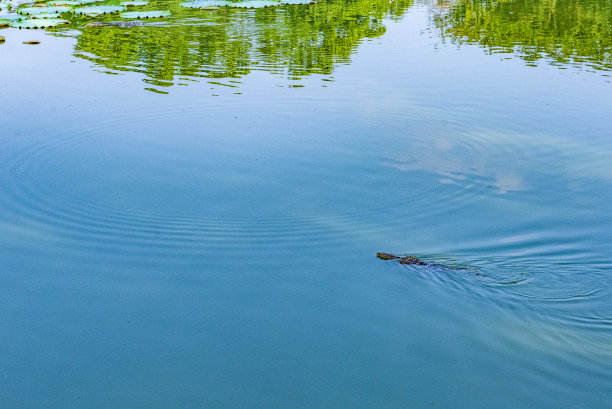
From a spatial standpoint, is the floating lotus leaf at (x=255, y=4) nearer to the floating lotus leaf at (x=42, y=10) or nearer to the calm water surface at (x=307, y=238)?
the floating lotus leaf at (x=42, y=10)

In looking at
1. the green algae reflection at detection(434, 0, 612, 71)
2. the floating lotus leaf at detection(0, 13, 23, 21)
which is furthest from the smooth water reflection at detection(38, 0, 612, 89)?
the floating lotus leaf at detection(0, 13, 23, 21)

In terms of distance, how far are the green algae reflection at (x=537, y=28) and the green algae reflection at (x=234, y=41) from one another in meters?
1.87

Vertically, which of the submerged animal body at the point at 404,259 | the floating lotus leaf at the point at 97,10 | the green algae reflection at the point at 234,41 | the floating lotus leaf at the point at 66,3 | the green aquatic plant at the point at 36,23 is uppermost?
the floating lotus leaf at the point at 66,3

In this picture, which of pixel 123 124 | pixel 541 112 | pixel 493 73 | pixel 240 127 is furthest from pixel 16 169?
pixel 493 73

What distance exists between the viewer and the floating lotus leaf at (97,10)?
1714 centimetres

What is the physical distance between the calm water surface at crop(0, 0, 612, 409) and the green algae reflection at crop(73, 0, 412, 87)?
0.45 m

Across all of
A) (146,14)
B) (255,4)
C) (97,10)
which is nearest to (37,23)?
(97,10)

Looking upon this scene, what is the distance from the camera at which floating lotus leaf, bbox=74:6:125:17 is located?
17141 millimetres

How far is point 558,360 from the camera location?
11.6ft

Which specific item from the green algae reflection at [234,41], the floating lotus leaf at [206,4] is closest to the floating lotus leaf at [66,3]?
the green algae reflection at [234,41]

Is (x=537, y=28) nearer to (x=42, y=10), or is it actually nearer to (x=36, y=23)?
(x=36, y=23)

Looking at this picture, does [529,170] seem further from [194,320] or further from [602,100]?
[194,320]

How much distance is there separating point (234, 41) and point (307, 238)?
8855 mm

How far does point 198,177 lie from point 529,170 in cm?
346
